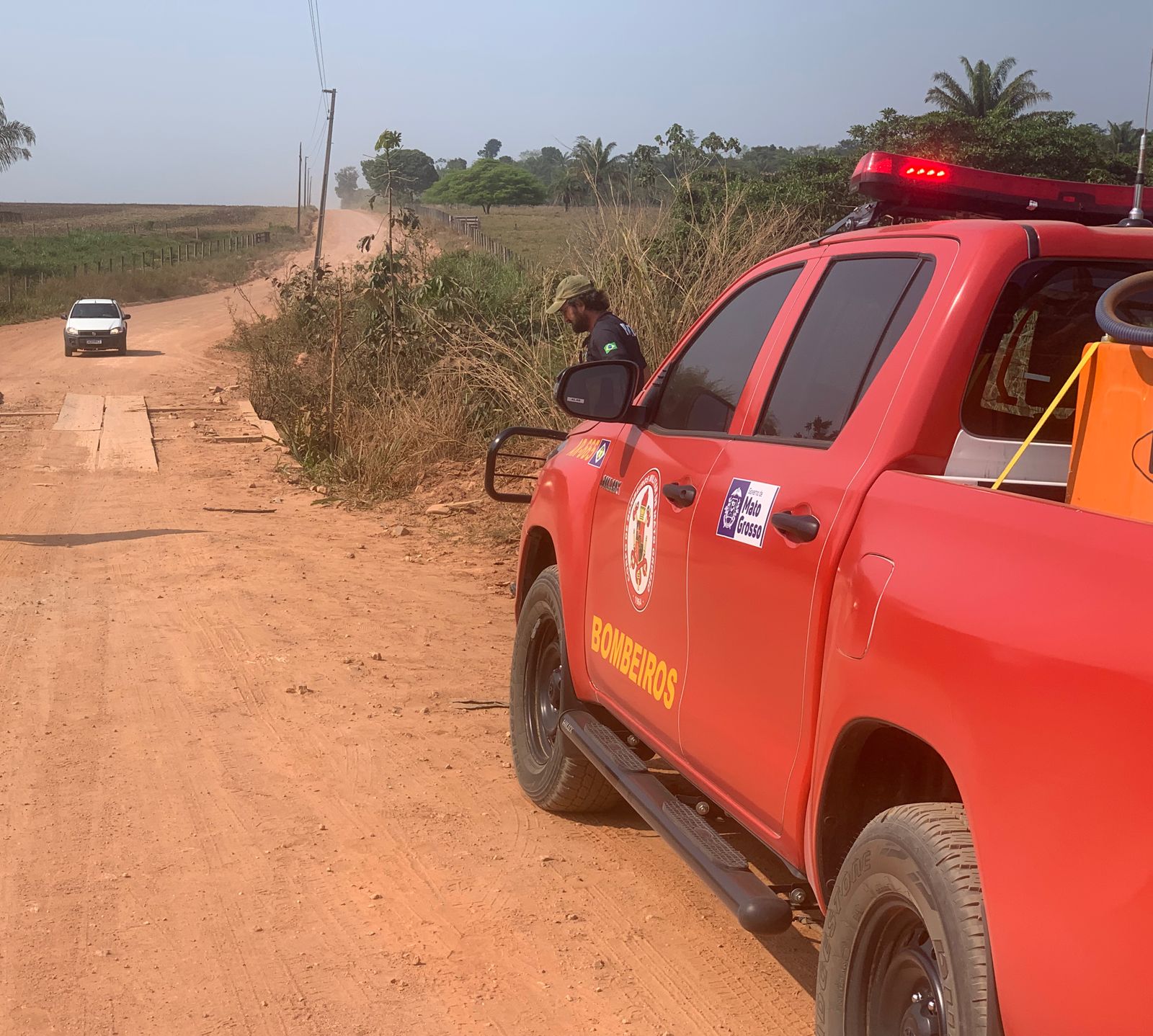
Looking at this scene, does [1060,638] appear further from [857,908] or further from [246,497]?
[246,497]

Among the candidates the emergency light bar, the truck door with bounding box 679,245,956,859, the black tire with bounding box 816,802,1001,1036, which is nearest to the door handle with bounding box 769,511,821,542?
the truck door with bounding box 679,245,956,859

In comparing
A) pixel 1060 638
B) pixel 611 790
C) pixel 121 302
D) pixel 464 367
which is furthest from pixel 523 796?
pixel 121 302

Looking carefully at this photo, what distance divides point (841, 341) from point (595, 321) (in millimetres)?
4131

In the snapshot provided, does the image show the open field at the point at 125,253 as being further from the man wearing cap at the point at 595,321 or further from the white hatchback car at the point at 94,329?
the man wearing cap at the point at 595,321

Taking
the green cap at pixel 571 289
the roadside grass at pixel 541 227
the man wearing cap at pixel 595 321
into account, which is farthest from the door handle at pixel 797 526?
the roadside grass at pixel 541 227

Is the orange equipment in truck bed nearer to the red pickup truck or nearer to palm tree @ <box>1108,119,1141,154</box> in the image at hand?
the red pickup truck

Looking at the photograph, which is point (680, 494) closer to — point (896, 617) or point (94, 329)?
point (896, 617)

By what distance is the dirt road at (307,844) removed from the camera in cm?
346

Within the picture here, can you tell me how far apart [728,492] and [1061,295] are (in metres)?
0.93

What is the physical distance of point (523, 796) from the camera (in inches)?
201

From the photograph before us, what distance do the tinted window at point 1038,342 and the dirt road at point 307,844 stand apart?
5.59ft

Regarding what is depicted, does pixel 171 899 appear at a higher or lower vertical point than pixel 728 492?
lower

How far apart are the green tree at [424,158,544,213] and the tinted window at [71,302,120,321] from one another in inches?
3226

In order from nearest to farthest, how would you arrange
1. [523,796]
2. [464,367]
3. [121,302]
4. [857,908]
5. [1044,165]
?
[857,908] → [523,796] → [464,367] → [1044,165] → [121,302]
